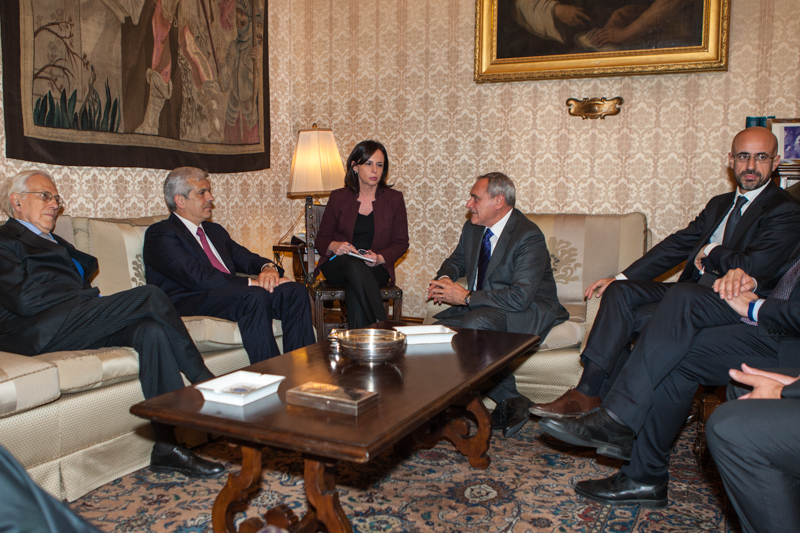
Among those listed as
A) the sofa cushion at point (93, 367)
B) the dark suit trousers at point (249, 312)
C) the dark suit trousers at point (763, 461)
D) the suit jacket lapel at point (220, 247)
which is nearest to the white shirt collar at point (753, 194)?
the dark suit trousers at point (763, 461)

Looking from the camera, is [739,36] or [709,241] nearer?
[709,241]

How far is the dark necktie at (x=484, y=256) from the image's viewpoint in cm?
339

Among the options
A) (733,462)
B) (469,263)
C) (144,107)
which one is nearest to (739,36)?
(469,263)

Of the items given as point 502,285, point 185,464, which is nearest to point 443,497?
point 185,464

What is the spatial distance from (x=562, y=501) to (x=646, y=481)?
1.04ft

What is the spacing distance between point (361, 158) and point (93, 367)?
2306 mm

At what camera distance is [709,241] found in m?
3.17

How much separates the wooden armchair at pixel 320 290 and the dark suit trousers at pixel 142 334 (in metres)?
1.39

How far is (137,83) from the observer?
3586 millimetres

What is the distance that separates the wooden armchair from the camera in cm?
396

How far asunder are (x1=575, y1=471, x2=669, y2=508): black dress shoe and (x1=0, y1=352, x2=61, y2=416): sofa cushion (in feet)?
6.62

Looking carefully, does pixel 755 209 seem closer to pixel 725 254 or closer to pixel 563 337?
pixel 725 254

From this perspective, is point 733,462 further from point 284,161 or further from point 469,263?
point 284,161

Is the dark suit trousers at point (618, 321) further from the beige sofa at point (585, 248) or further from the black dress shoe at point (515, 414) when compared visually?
the beige sofa at point (585, 248)
